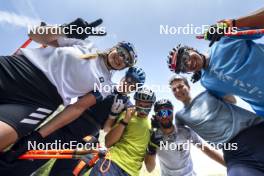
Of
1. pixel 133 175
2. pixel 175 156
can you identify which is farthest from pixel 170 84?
pixel 133 175

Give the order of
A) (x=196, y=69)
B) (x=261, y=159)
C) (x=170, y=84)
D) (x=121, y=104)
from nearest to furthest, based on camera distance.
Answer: (x=261, y=159) < (x=196, y=69) < (x=121, y=104) < (x=170, y=84)

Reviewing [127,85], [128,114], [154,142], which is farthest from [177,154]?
[127,85]

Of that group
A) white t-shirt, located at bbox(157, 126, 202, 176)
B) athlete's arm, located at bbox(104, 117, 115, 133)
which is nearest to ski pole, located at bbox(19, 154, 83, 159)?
athlete's arm, located at bbox(104, 117, 115, 133)

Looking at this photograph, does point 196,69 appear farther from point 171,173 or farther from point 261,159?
point 171,173

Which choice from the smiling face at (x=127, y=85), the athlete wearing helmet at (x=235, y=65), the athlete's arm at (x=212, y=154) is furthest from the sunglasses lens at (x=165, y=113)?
the athlete wearing helmet at (x=235, y=65)

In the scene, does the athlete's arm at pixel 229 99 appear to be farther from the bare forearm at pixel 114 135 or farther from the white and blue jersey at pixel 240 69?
the bare forearm at pixel 114 135

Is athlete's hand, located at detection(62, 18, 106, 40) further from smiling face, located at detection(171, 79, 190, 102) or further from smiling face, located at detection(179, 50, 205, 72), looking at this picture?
smiling face, located at detection(171, 79, 190, 102)
